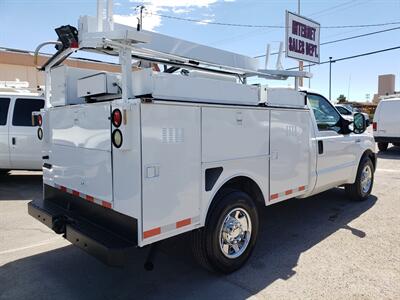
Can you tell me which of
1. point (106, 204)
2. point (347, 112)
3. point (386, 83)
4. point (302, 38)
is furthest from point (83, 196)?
point (386, 83)

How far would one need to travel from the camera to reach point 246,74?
17.3 ft

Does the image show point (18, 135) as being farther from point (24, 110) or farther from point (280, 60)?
point (280, 60)

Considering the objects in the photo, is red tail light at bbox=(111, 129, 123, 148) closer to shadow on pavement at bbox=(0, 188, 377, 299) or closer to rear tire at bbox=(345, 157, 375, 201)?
shadow on pavement at bbox=(0, 188, 377, 299)

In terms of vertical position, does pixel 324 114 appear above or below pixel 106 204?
above

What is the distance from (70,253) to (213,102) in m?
2.53

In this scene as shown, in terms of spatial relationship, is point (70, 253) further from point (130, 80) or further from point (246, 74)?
point (246, 74)

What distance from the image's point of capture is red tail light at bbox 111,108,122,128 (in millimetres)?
2924

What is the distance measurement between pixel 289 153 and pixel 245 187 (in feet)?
2.65

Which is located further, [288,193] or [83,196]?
[288,193]

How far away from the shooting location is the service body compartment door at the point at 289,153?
13.8ft

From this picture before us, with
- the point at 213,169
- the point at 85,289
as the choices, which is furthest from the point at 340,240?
the point at 85,289

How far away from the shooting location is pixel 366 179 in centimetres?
670

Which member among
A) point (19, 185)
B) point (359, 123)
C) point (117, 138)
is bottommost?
point (19, 185)

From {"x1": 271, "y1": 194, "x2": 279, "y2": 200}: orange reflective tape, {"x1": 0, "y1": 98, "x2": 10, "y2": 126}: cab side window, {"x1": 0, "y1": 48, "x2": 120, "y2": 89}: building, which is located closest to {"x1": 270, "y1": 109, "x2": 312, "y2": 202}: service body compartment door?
{"x1": 271, "y1": 194, "x2": 279, "y2": 200}: orange reflective tape
